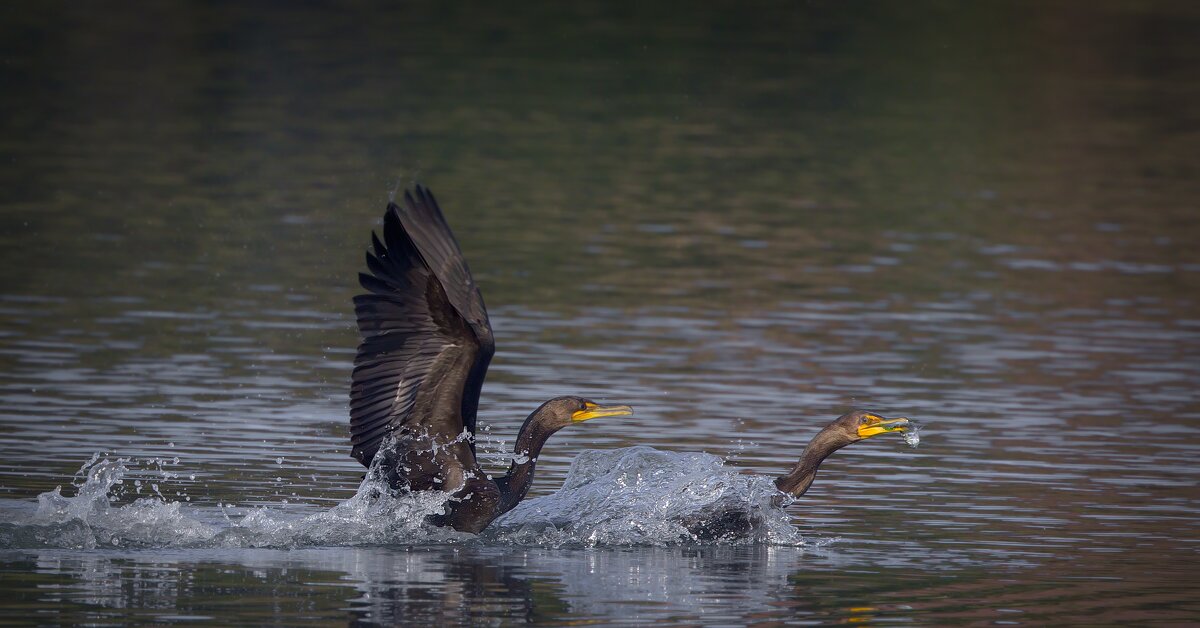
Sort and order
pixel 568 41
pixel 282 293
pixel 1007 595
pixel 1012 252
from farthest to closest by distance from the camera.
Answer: pixel 568 41
pixel 1012 252
pixel 282 293
pixel 1007 595

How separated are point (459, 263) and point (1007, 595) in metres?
3.24

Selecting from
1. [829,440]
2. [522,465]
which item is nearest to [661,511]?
[522,465]

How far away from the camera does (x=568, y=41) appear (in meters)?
46.8

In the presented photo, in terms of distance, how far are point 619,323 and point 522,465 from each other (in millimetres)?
7263

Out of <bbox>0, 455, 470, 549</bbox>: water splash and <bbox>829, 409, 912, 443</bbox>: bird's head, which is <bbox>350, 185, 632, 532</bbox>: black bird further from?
<bbox>829, 409, 912, 443</bbox>: bird's head

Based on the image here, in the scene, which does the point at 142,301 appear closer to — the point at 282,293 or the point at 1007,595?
the point at 282,293

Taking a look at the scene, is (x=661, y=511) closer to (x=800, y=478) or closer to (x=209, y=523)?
(x=800, y=478)

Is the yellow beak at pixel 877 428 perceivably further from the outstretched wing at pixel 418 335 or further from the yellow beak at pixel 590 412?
the outstretched wing at pixel 418 335

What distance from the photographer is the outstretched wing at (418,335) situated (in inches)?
443

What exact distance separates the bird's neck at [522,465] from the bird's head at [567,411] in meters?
0.05

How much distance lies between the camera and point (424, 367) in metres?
11.4

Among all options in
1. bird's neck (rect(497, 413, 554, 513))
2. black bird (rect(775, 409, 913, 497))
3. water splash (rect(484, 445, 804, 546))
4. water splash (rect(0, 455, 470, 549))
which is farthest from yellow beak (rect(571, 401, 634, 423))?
black bird (rect(775, 409, 913, 497))

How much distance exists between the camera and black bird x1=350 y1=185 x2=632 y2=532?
37.0 ft

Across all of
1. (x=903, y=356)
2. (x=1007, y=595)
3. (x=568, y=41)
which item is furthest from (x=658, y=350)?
(x=568, y=41)
